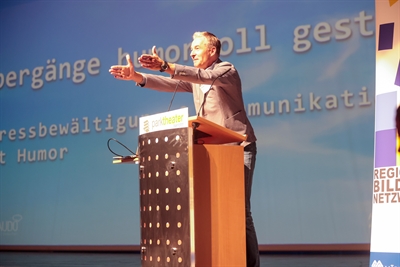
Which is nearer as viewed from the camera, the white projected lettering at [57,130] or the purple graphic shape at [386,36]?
the purple graphic shape at [386,36]

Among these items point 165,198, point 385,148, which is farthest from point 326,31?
point 165,198

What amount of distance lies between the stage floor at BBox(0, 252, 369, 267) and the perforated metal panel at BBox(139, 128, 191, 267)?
2134mm

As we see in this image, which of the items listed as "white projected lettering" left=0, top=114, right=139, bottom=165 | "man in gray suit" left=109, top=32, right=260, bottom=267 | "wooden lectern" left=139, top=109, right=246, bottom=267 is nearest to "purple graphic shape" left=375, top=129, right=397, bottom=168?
"man in gray suit" left=109, top=32, right=260, bottom=267

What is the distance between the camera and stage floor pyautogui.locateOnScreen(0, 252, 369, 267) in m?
4.43

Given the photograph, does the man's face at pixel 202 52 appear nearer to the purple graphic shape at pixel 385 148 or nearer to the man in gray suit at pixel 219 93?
the man in gray suit at pixel 219 93

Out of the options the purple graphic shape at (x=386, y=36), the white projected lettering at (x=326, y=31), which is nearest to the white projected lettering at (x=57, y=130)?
the white projected lettering at (x=326, y=31)

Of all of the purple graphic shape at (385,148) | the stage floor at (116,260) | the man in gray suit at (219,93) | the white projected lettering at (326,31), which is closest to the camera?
the man in gray suit at (219,93)

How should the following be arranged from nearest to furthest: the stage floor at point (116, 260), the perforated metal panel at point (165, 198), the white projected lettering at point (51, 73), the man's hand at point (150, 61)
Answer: the perforated metal panel at point (165, 198) < the man's hand at point (150, 61) < the stage floor at point (116, 260) < the white projected lettering at point (51, 73)

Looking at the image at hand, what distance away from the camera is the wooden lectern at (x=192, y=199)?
7.65ft

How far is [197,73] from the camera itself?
2670mm

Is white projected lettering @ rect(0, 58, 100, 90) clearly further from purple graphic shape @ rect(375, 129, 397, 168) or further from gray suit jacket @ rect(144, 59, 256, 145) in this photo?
purple graphic shape @ rect(375, 129, 397, 168)

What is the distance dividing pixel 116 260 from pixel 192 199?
319 centimetres

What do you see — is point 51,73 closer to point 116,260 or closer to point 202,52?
point 116,260

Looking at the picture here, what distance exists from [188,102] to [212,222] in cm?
332
